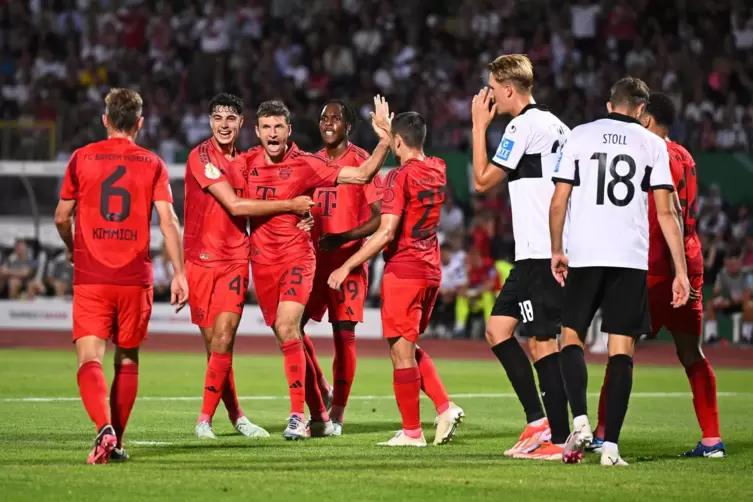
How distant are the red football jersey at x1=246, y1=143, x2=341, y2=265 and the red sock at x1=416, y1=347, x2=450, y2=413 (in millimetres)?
1271

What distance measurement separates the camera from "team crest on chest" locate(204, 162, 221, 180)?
10539 mm

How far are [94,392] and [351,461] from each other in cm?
180

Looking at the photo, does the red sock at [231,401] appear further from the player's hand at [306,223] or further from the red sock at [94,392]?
the red sock at [94,392]

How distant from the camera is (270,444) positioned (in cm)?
1002

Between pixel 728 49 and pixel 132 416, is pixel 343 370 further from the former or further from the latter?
pixel 728 49

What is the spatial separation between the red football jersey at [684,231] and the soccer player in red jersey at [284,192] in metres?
2.26

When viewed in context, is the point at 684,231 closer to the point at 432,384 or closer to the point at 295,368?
the point at 432,384

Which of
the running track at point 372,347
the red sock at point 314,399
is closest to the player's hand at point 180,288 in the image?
the red sock at point 314,399

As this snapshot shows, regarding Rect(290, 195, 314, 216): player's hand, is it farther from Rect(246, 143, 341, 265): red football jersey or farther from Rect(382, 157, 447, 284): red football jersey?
Rect(382, 157, 447, 284): red football jersey

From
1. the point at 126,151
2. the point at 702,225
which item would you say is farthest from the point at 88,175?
the point at 702,225

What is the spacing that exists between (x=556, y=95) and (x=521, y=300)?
61.3 ft

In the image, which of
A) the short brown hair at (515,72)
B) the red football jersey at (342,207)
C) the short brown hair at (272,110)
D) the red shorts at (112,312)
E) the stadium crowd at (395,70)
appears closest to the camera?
the red shorts at (112,312)

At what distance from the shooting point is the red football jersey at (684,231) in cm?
975

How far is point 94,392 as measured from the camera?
28.3 feet
